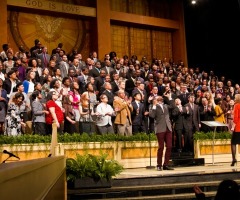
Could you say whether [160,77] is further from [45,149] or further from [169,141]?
[45,149]

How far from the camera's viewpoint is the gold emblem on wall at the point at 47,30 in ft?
48.9

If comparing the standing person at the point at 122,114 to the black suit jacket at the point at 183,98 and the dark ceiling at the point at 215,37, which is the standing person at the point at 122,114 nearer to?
the black suit jacket at the point at 183,98

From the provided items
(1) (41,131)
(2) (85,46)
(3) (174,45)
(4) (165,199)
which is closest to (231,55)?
(3) (174,45)

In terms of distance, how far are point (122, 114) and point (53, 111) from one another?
69.7 inches

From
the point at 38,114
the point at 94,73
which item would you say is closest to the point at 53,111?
the point at 38,114

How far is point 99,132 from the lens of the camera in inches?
360

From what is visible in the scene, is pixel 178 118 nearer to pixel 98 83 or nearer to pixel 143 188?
pixel 98 83

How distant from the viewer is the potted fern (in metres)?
5.80

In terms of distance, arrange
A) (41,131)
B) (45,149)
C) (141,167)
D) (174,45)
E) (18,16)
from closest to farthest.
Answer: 1. (45,149)
2. (41,131)
3. (141,167)
4. (18,16)
5. (174,45)

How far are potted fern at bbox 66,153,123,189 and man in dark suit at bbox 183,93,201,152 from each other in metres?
4.66

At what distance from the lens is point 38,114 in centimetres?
808

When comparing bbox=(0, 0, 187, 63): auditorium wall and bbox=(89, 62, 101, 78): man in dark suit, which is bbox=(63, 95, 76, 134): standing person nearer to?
bbox=(89, 62, 101, 78): man in dark suit

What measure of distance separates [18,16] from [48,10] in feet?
3.69

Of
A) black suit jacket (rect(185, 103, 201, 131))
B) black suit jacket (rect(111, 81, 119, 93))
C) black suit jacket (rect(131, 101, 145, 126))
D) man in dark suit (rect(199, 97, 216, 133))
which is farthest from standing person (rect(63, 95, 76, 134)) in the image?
man in dark suit (rect(199, 97, 216, 133))
